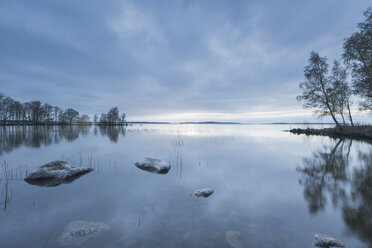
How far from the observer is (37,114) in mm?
88188

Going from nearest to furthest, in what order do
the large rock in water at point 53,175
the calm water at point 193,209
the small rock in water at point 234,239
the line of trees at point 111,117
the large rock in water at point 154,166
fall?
1. the small rock in water at point 234,239
2. the calm water at point 193,209
3. the large rock in water at point 53,175
4. the large rock in water at point 154,166
5. the line of trees at point 111,117

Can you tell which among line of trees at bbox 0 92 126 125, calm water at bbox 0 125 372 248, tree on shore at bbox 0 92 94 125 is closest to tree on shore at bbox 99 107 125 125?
line of trees at bbox 0 92 126 125

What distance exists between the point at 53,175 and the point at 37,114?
115029 millimetres

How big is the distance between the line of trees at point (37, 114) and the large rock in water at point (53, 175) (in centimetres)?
8942

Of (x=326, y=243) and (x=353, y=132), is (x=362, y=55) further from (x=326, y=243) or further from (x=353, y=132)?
(x=326, y=243)

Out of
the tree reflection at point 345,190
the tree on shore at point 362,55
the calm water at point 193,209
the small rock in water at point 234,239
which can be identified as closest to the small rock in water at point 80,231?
the calm water at point 193,209

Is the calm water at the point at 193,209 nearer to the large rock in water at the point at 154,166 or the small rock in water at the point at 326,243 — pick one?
the small rock in water at the point at 326,243

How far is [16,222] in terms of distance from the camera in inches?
153

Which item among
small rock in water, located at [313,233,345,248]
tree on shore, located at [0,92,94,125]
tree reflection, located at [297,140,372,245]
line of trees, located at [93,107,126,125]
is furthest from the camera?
line of trees, located at [93,107,126,125]

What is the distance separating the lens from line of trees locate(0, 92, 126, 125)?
7125 cm

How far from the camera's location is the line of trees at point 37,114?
234 feet

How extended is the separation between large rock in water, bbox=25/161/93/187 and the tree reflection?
9.86 m

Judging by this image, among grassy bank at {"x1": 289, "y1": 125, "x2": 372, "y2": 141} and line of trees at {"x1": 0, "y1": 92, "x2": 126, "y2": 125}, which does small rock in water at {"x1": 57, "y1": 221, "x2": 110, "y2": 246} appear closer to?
grassy bank at {"x1": 289, "y1": 125, "x2": 372, "y2": 141}

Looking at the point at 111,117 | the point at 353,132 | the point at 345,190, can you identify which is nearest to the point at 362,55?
the point at 353,132
